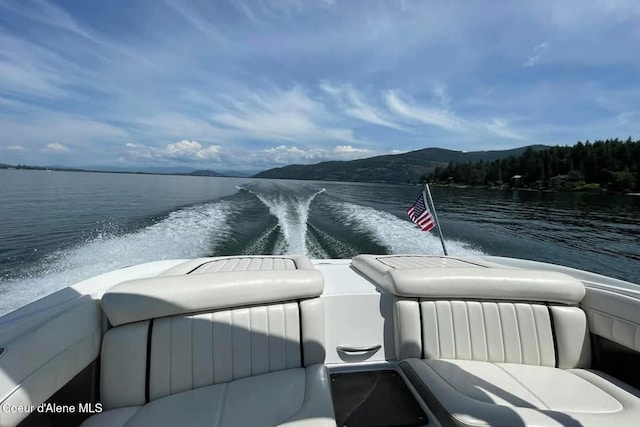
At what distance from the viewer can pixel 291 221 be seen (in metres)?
11.2

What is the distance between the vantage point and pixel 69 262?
232 inches

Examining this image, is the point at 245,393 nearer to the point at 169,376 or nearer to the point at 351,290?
the point at 169,376

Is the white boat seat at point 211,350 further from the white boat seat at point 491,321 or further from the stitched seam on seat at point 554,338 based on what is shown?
the stitched seam on seat at point 554,338

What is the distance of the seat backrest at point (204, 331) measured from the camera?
5.89ft

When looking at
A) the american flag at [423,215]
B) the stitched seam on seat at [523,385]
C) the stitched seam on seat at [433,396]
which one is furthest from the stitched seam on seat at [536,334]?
the american flag at [423,215]

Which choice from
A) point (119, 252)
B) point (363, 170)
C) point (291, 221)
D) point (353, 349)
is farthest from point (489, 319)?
point (363, 170)

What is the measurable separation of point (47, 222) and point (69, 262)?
16.0 feet

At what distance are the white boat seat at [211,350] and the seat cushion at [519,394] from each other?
0.64m

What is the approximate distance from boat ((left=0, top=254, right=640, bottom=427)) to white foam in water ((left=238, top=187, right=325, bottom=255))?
533cm

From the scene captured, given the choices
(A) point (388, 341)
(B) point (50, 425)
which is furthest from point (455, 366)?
(B) point (50, 425)

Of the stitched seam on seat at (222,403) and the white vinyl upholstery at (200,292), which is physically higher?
the white vinyl upholstery at (200,292)

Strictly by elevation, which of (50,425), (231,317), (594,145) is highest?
(594,145)

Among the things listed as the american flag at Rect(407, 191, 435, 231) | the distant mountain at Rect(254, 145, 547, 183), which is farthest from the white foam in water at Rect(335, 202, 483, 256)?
the distant mountain at Rect(254, 145, 547, 183)

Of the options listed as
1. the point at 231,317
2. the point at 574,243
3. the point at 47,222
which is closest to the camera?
the point at 231,317
